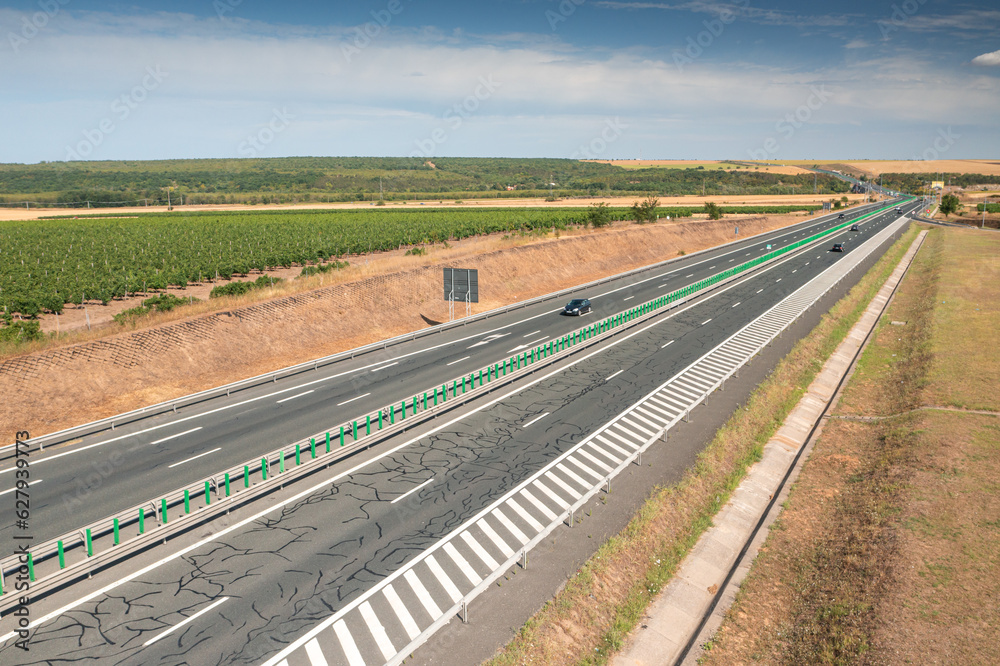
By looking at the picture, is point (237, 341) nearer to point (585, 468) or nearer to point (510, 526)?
point (585, 468)

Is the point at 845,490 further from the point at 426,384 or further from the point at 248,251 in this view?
the point at 248,251

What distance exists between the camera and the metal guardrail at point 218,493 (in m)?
14.6

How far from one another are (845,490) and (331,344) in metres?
30.9

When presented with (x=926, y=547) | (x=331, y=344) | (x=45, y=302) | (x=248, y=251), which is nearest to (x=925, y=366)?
(x=926, y=547)

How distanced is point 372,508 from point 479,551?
4072mm

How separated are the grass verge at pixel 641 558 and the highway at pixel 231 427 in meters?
13.1

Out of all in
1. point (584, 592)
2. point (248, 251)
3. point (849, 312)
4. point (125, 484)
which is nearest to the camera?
point (584, 592)

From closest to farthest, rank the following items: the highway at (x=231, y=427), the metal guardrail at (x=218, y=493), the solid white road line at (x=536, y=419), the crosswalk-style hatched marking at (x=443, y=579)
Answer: the crosswalk-style hatched marking at (x=443, y=579), the metal guardrail at (x=218, y=493), the highway at (x=231, y=427), the solid white road line at (x=536, y=419)

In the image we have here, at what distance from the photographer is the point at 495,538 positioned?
1673 cm

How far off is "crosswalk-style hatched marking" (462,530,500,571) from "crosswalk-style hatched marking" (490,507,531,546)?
113 centimetres

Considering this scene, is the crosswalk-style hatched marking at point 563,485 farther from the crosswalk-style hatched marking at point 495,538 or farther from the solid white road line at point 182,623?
the solid white road line at point 182,623

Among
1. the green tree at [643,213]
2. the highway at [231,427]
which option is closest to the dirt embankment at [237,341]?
the highway at [231,427]

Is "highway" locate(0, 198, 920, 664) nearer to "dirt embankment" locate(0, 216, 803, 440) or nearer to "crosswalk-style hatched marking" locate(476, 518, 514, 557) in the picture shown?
"crosswalk-style hatched marking" locate(476, 518, 514, 557)

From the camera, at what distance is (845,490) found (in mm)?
20406
